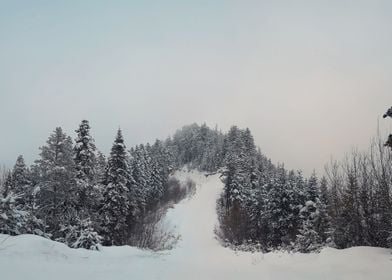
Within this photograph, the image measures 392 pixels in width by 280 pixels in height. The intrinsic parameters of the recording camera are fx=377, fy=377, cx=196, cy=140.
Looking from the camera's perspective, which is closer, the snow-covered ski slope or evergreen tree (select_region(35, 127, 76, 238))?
the snow-covered ski slope

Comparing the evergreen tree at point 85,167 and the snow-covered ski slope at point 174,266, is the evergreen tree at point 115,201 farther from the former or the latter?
the snow-covered ski slope at point 174,266

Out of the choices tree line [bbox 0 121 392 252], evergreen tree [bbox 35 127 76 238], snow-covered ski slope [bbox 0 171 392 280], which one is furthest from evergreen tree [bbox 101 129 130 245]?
snow-covered ski slope [bbox 0 171 392 280]

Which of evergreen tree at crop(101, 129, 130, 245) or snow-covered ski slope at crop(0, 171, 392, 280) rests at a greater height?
evergreen tree at crop(101, 129, 130, 245)

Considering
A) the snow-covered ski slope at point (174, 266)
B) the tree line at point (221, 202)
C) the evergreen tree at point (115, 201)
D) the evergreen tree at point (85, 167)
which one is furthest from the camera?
the evergreen tree at point (115, 201)

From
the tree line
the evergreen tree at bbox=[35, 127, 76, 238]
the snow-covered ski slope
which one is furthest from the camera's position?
the evergreen tree at bbox=[35, 127, 76, 238]

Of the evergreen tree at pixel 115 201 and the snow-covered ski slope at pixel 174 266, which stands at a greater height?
the evergreen tree at pixel 115 201

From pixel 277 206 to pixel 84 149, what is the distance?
25458 millimetres

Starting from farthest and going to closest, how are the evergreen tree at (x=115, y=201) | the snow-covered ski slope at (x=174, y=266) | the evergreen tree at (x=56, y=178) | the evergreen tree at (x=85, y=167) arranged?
the evergreen tree at (x=115, y=201) → the evergreen tree at (x=85, y=167) → the evergreen tree at (x=56, y=178) → the snow-covered ski slope at (x=174, y=266)

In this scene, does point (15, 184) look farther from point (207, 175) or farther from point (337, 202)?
point (207, 175)

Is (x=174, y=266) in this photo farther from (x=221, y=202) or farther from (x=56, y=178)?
(x=221, y=202)

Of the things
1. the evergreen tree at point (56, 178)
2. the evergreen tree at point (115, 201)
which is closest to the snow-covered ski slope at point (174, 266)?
the evergreen tree at point (56, 178)

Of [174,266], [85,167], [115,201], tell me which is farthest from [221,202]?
[174,266]

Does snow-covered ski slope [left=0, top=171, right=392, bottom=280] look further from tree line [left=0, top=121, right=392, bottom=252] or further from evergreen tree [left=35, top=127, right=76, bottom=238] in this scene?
evergreen tree [left=35, top=127, right=76, bottom=238]

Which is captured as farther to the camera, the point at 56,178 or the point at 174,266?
the point at 56,178
